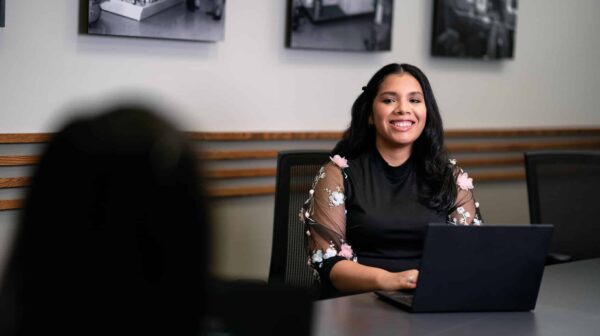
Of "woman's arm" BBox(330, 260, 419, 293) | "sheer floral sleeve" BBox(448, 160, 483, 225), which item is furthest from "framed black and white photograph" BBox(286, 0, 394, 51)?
"woman's arm" BBox(330, 260, 419, 293)

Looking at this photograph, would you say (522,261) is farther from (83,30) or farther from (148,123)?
(83,30)

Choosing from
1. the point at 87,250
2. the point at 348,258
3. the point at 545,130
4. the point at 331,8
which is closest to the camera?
the point at 87,250

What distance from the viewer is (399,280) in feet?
6.23

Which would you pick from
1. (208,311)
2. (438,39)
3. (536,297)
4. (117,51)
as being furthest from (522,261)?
(438,39)

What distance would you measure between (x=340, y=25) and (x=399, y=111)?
1.07 metres

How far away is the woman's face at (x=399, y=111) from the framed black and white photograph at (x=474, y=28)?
139 centimetres

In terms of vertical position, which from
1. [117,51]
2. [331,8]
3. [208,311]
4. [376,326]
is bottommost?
[376,326]

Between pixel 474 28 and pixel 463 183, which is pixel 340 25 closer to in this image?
pixel 474 28

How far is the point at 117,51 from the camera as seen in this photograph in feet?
9.03

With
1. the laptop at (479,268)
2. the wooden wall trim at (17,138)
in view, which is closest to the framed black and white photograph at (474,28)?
the wooden wall trim at (17,138)

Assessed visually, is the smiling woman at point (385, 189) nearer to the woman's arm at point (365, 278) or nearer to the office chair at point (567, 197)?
the woman's arm at point (365, 278)

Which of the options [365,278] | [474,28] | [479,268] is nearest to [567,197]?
[365,278]

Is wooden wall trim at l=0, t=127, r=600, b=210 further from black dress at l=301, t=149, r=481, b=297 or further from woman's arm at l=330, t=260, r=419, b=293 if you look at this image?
woman's arm at l=330, t=260, r=419, b=293

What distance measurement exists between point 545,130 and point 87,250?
401cm
